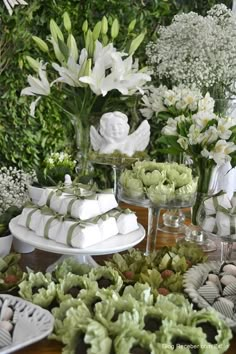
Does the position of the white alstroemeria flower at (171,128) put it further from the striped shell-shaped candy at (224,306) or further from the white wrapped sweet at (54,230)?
the striped shell-shaped candy at (224,306)

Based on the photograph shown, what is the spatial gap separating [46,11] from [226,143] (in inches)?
50.6

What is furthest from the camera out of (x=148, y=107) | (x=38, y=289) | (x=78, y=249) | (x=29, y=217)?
(x=148, y=107)

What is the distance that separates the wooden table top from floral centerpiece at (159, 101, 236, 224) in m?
0.12

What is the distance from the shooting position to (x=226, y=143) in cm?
116

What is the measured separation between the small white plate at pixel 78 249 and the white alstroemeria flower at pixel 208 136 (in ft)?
0.91

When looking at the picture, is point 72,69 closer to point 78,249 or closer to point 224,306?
point 78,249

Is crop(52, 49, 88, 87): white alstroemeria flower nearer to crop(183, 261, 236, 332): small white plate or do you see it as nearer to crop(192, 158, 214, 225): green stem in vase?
crop(192, 158, 214, 225): green stem in vase

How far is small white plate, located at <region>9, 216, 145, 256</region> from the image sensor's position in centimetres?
92

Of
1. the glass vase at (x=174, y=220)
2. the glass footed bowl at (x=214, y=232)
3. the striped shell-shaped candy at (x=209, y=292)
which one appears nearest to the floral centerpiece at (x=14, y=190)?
the glass vase at (x=174, y=220)

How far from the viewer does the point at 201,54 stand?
153 centimetres

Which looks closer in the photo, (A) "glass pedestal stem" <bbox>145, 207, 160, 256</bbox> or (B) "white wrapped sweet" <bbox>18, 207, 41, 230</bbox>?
(B) "white wrapped sweet" <bbox>18, 207, 41, 230</bbox>

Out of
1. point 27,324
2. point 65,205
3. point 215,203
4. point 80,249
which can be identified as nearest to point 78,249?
point 80,249

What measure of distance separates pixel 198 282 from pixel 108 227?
21cm

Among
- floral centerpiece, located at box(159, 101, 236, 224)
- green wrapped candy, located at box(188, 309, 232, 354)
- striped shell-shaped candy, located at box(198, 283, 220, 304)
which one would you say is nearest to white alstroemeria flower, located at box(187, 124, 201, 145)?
floral centerpiece, located at box(159, 101, 236, 224)
